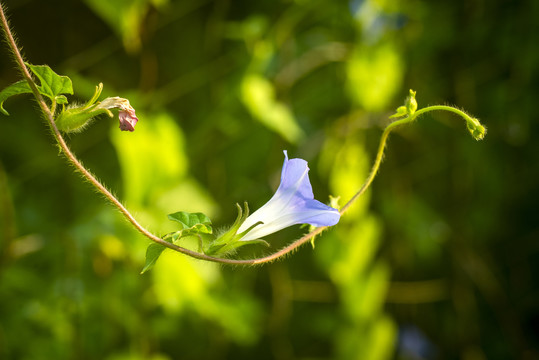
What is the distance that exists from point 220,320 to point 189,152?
36 centimetres

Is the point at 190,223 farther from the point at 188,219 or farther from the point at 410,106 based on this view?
the point at 410,106

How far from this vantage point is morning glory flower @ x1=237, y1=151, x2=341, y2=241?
0.42 m

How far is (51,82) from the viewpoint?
1.24 ft

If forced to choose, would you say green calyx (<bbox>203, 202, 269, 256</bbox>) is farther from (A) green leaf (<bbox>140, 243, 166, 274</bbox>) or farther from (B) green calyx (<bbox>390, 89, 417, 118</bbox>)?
(B) green calyx (<bbox>390, 89, 417, 118</bbox>)

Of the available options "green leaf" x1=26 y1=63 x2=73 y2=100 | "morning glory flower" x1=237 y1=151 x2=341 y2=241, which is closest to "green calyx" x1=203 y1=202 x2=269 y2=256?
"morning glory flower" x1=237 y1=151 x2=341 y2=241

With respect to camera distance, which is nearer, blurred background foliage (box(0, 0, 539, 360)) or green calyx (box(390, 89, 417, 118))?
green calyx (box(390, 89, 417, 118))

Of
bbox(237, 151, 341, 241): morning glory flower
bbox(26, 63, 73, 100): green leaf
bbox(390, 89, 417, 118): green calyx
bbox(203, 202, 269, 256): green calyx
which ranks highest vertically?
bbox(26, 63, 73, 100): green leaf

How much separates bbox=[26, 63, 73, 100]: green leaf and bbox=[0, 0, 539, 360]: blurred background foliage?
13cm

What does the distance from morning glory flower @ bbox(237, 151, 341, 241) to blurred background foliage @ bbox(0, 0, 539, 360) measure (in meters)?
0.11

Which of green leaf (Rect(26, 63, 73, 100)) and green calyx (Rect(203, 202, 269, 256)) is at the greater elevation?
green leaf (Rect(26, 63, 73, 100))

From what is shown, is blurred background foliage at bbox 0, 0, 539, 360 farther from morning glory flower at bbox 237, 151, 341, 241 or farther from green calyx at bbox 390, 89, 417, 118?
green calyx at bbox 390, 89, 417, 118

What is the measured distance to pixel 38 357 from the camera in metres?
0.88

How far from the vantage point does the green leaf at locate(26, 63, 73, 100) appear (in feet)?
1.22

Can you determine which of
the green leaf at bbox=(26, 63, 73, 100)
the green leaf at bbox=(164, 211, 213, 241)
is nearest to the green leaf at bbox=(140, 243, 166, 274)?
the green leaf at bbox=(164, 211, 213, 241)
